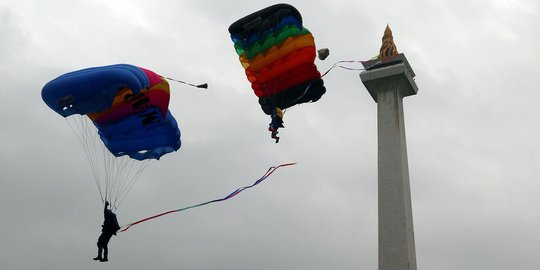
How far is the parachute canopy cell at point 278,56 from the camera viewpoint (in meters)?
18.7

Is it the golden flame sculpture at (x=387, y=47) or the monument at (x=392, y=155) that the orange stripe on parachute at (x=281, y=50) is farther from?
the golden flame sculpture at (x=387, y=47)

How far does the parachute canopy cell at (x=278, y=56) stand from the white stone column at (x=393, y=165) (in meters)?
4.97

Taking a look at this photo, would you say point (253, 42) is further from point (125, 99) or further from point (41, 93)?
point (41, 93)

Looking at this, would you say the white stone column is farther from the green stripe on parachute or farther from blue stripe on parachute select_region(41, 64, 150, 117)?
blue stripe on parachute select_region(41, 64, 150, 117)

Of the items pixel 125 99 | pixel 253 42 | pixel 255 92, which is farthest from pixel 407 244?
pixel 125 99

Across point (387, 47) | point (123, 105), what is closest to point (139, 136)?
point (123, 105)

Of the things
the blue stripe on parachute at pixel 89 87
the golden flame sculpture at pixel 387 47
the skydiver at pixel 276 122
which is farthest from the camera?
the golden flame sculpture at pixel 387 47

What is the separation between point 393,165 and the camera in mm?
22969

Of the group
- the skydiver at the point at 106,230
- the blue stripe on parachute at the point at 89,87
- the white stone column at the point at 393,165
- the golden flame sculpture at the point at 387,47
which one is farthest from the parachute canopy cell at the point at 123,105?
the golden flame sculpture at the point at 387,47

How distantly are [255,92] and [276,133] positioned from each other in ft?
8.79

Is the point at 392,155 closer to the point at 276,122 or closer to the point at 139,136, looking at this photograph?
the point at 276,122

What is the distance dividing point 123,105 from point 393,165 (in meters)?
12.1

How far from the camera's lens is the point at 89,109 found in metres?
17.4

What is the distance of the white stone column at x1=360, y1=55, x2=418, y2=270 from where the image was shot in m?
21.5
